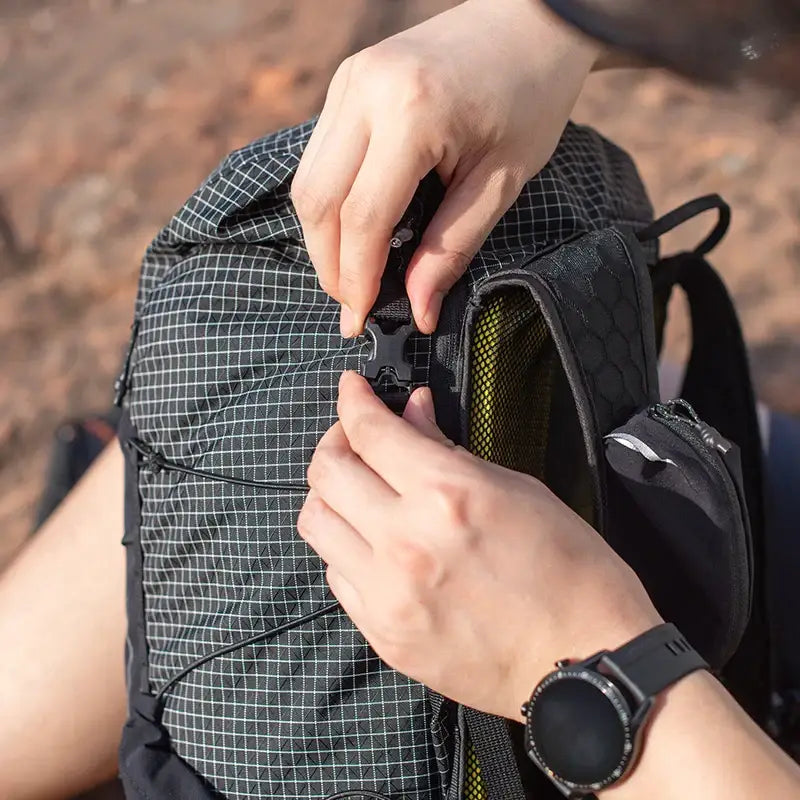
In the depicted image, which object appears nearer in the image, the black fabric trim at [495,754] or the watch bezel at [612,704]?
the watch bezel at [612,704]

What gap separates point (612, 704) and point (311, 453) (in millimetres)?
290

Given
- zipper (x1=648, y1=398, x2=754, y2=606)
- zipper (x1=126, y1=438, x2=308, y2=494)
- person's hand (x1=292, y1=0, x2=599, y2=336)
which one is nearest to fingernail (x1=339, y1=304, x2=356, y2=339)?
person's hand (x1=292, y1=0, x2=599, y2=336)

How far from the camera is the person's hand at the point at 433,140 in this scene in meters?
0.60

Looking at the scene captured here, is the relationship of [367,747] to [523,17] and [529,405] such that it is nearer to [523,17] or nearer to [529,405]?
[529,405]

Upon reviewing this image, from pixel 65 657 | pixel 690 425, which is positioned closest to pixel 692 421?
pixel 690 425

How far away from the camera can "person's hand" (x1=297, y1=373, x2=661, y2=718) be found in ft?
1.70

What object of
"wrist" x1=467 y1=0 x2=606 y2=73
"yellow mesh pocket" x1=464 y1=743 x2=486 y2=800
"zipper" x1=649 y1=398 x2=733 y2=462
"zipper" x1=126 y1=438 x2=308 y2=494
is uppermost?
"wrist" x1=467 y1=0 x2=606 y2=73

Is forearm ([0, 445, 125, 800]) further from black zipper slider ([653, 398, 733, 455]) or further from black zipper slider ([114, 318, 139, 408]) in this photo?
black zipper slider ([653, 398, 733, 455])

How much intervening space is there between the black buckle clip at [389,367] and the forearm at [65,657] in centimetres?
39

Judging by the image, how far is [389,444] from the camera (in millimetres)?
551

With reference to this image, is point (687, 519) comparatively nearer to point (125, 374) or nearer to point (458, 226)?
point (458, 226)

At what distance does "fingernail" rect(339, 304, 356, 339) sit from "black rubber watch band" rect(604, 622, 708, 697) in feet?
0.98

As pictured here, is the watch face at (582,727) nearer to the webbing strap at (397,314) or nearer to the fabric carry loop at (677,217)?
the webbing strap at (397,314)

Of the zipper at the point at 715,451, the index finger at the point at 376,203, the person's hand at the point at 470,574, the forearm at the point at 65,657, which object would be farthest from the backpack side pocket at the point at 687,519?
the forearm at the point at 65,657
